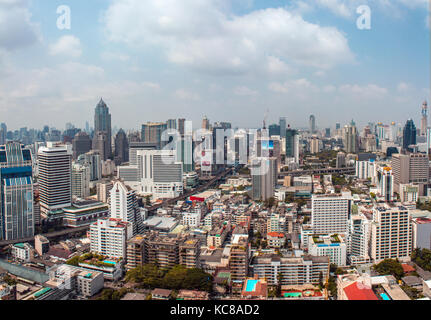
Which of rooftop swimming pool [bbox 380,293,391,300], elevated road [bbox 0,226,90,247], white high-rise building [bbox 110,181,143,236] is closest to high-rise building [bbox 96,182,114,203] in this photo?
elevated road [bbox 0,226,90,247]

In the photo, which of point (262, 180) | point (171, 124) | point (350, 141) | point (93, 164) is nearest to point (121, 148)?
point (93, 164)

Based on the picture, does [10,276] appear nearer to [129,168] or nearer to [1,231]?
[1,231]

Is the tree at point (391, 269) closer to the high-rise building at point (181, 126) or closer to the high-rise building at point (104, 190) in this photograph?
the high-rise building at point (104, 190)

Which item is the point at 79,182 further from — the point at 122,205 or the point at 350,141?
the point at 350,141

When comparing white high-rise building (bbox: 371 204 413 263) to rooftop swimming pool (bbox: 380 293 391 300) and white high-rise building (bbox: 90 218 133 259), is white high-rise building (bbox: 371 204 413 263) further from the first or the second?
white high-rise building (bbox: 90 218 133 259)

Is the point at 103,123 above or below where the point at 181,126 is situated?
above

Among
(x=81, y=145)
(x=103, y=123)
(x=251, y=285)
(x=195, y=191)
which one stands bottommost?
(x=251, y=285)

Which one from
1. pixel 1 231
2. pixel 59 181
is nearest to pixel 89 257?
pixel 1 231
